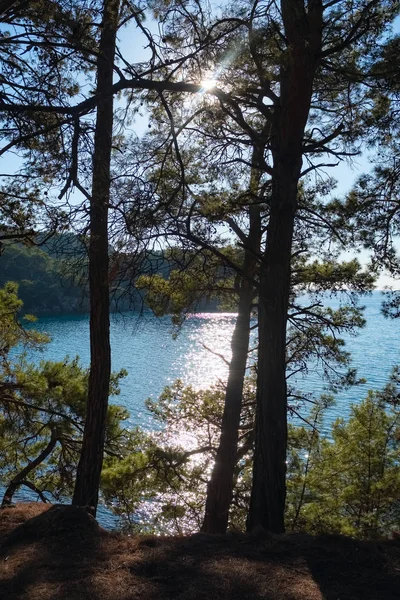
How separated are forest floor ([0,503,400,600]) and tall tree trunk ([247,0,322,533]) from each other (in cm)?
60

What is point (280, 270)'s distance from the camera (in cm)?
494

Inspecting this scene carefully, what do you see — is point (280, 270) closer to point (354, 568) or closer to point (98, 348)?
point (98, 348)

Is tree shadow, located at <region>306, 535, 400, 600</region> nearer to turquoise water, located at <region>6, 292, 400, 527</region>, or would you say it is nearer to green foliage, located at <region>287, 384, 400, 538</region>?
green foliage, located at <region>287, 384, 400, 538</region>

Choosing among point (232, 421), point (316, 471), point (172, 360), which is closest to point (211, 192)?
point (232, 421)

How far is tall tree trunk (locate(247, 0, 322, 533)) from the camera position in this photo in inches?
183

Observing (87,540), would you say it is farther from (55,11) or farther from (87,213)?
(55,11)

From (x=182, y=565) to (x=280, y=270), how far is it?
2.75m

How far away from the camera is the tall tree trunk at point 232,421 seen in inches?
320

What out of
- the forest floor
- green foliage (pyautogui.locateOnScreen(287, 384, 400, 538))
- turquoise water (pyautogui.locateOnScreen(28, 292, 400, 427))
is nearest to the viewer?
the forest floor

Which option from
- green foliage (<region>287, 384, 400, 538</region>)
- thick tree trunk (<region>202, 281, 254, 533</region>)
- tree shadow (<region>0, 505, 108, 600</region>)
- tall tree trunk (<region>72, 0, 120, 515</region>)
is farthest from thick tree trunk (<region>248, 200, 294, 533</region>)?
green foliage (<region>287, 384, 400, 538</region>)

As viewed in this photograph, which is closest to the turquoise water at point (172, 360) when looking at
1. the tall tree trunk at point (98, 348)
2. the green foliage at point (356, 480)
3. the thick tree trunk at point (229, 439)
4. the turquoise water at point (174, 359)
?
the turquoise water at point (174, 359)

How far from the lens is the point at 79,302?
502 centimetres

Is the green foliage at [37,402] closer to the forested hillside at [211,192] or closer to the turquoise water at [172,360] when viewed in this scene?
the forested hillside at [211,192]

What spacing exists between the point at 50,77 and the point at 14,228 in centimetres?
170
